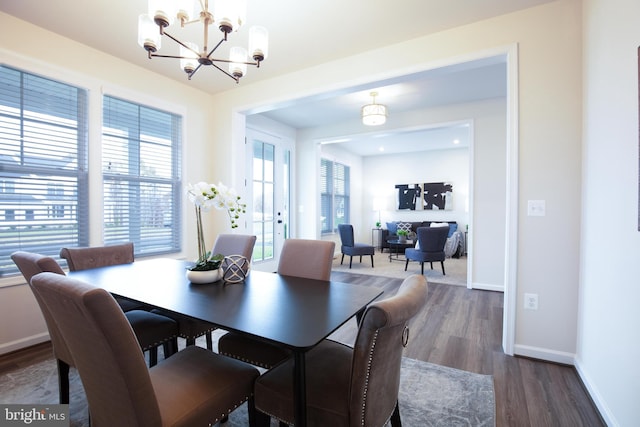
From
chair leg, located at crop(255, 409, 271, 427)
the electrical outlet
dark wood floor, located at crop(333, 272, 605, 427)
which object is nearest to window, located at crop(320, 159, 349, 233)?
dark wood floor, located at crop(333, 272, 605, 427)

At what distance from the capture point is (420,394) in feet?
6.01

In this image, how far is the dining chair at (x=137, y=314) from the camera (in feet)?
5.58

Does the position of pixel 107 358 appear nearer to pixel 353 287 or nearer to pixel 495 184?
pixel 353 287

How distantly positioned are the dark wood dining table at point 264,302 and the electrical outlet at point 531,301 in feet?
4.79

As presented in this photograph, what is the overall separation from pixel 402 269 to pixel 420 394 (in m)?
4.07

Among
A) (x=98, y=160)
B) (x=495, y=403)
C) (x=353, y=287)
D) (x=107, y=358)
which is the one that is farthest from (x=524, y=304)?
(x=98, y=160)

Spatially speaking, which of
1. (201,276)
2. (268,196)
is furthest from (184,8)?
(268,196)

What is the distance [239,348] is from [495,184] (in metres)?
4.07

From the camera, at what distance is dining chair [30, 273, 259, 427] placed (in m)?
0.83

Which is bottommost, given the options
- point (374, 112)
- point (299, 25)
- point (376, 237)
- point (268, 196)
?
point (376, 237)

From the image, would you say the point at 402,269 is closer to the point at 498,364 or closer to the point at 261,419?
the point at 498,364

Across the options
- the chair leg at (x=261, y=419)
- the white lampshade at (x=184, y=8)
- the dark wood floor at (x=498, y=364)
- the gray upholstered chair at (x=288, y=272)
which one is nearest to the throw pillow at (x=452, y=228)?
the dark wood floor at (x=498, y=364)

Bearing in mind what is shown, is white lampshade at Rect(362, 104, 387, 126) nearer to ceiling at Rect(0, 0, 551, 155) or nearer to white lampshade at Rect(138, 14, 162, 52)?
ceiling at Rect(0, 0, 551, 155)

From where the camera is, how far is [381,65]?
2797mm
